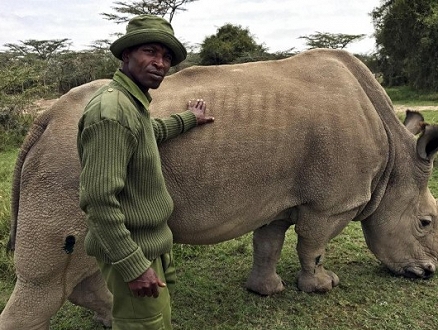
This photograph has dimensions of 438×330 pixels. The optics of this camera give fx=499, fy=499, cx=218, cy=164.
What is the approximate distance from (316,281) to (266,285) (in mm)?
428

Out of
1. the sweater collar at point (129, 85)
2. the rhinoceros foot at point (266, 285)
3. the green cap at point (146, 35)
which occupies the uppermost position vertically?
the green cap at point (146, 35)

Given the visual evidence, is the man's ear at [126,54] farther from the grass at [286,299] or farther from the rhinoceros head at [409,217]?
the rhinoceros head at [409,217]

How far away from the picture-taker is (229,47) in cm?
2323

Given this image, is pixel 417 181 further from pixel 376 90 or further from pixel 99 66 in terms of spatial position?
pixel 99 66

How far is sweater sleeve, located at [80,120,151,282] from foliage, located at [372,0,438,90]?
695 inches

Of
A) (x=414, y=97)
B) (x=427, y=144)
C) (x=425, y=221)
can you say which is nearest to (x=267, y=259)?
(x=425, y=221)

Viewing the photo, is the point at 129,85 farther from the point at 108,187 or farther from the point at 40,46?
the point at 40,46

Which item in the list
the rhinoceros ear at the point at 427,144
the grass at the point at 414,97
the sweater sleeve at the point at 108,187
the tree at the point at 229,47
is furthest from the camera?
the tree at the point at 229,47

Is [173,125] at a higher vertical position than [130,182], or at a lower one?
higher

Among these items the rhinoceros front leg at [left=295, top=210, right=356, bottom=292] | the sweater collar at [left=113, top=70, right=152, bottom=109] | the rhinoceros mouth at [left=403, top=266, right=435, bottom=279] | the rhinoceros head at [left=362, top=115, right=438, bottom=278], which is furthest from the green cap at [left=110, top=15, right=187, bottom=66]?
the rhinoceros mouth at [left=403, top=266, right=435, bottom=279]

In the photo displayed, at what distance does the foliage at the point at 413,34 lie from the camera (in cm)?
1789

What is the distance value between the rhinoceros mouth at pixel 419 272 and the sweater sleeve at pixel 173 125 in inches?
99.7

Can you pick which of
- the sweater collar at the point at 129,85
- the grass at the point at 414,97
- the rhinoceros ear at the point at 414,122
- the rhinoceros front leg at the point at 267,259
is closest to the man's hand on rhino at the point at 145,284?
the sweater collar at the point at 129,85

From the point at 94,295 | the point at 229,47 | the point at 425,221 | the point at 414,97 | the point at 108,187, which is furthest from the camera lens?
the point at 229,47
